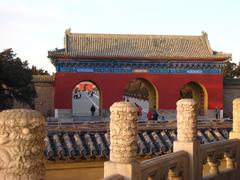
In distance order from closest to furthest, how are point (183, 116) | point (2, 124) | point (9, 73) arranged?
point (2, 124) < point (183, 116) < point (9, 73)

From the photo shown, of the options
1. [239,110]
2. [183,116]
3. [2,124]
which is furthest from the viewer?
[239,110]

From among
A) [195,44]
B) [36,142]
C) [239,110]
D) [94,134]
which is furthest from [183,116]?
[195,44]

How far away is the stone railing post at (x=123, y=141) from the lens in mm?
4492

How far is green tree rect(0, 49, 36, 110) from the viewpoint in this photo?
2288cm

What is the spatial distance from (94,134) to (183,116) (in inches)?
280

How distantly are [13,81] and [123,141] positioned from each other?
759 inches

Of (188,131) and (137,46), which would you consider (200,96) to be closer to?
(137,46)

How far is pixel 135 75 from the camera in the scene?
92.0 feet

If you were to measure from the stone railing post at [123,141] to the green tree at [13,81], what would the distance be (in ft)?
61.8

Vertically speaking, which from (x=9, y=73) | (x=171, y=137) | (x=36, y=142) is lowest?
(x=171, y=137)

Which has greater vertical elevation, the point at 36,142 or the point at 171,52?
the point at 171,52

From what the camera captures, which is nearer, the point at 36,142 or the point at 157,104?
the point at 36,142

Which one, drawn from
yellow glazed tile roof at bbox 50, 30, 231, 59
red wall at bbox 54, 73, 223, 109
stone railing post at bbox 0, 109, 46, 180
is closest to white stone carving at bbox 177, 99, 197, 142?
stone railing post at bbox 0, 109, 46, 180

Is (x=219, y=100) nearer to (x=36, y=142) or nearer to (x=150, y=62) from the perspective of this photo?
(x=150, y=62)
